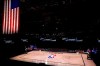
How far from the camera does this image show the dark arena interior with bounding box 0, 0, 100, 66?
21.7 feet

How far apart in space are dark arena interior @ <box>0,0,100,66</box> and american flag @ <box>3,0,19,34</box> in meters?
0.19

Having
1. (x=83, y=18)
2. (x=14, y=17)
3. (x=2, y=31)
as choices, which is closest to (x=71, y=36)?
(x=83, y=18)

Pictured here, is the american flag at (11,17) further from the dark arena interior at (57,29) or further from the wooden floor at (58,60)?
the wooden floor at (58,60)

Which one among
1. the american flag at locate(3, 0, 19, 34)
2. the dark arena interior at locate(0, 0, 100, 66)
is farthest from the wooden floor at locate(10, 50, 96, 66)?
the american flag at locate(3, 0, 19, 34)

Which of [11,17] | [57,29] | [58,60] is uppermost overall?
[11,17]

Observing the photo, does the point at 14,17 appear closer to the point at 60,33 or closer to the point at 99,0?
the point at 60,33

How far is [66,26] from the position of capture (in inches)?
283

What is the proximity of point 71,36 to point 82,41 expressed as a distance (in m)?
0.58

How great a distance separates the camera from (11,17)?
6.88 meters

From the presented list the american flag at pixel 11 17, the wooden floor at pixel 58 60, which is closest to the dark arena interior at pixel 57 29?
the american flag at pixel 11 17

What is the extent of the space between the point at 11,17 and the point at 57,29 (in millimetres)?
2333

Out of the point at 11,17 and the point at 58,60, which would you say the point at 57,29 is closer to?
the point at 11,17

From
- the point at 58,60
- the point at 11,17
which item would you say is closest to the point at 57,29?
the point at 11,17

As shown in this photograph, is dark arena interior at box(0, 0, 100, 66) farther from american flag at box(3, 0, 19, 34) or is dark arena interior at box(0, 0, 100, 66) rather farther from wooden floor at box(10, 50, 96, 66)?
wooden floor at box(10, 50, 96, 66)
